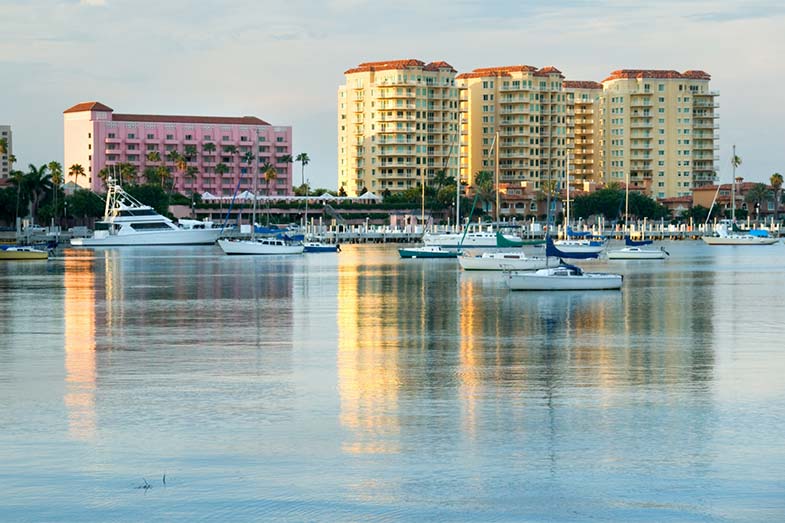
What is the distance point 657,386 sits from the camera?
27.5m

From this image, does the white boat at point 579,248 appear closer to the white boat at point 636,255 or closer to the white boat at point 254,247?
the white boat at point 636,255

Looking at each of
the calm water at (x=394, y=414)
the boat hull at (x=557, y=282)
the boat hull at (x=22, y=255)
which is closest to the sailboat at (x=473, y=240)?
the boat hull at (x=22, y=255)

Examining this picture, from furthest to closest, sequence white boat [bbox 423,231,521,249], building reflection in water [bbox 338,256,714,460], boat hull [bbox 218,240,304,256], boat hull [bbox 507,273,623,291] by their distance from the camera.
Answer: white boat [bbox 423,231,521,249] < boat hull [bbox 218,240,304,256] < boat hull [bbox 507,273,623,291] < building reflection in water [bbox 338,256,714,460]

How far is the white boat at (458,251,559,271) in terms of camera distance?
7894 centimetres

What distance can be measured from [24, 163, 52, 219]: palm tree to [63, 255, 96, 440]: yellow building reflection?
10091 cm

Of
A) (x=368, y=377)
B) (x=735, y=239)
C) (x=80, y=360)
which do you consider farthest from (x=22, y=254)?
(x=735, y=239)

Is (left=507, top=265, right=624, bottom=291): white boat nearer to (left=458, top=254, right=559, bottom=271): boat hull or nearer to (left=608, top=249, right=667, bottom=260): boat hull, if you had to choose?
(left=458, top=254, right=559, bottom=271): boat hull

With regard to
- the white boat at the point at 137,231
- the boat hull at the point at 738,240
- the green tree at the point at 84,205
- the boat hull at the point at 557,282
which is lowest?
the boat hull at the point at 738,240

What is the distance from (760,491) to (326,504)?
5.83m

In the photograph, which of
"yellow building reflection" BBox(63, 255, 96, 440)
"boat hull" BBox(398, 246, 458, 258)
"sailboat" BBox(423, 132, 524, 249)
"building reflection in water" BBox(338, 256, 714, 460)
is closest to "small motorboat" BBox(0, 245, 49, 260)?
"boat hull" BBox(398, 246, 458, 258)

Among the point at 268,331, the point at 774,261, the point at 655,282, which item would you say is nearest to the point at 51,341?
the point at 268,331

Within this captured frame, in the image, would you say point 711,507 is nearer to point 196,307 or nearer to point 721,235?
point 196,307

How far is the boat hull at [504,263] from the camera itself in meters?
78.8

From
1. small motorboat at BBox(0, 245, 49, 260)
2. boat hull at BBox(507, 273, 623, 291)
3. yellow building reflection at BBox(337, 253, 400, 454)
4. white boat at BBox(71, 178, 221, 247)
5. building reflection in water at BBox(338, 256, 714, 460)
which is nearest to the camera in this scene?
yellow building reflection at BBox(337, 253, 400, 454)
